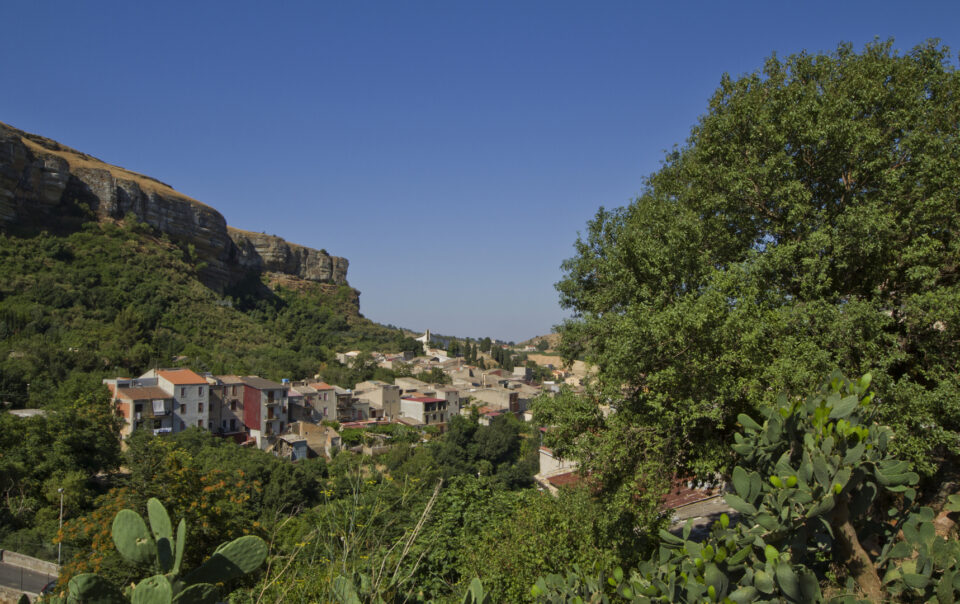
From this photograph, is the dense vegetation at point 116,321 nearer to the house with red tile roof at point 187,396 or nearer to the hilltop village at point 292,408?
the hilltop village at point 292,408

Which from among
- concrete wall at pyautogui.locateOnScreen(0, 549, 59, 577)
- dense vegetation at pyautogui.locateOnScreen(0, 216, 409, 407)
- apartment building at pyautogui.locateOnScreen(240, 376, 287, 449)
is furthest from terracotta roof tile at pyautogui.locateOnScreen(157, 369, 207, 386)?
concrete wall at pyautogui.locateOnScreen(0, 549, 59, 577)

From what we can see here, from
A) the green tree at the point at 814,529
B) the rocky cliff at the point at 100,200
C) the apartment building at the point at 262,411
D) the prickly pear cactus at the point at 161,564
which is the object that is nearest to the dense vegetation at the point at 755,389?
the green tree at the point at 814,529

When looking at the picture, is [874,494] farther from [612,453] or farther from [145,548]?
[145,548]

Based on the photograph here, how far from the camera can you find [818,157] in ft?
21.6

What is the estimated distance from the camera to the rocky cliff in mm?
53250

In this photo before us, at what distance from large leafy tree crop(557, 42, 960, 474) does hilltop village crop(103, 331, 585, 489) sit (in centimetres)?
945

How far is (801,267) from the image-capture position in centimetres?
635

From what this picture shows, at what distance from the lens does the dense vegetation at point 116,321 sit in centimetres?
3412

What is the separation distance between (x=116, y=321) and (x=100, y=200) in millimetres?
28178

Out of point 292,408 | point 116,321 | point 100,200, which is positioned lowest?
point 292,408

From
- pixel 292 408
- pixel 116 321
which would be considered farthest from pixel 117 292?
pixel 292 408

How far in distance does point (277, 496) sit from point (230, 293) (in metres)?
65.9

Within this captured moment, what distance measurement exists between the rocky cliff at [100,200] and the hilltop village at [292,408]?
1238 inches

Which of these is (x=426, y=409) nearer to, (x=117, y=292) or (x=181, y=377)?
(x=181, y=377)
